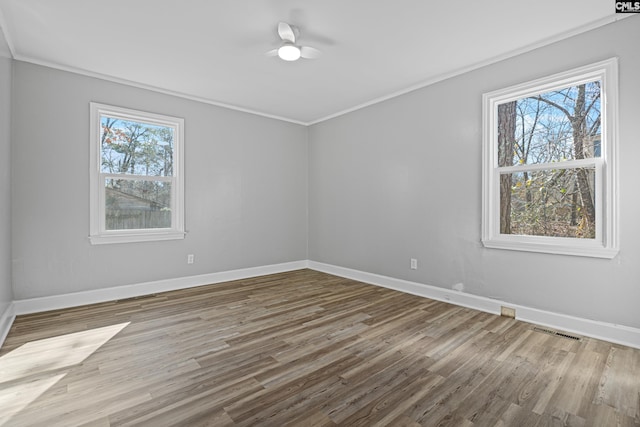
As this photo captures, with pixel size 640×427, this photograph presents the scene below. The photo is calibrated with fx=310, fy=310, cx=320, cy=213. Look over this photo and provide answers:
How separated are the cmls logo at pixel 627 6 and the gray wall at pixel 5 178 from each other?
497 cm

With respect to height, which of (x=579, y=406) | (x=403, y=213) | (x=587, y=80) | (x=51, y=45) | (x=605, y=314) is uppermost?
(x=51, y=45)

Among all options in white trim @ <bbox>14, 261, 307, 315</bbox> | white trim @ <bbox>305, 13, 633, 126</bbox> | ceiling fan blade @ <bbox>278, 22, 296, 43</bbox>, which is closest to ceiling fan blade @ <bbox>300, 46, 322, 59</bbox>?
ceiling fan blade @ <bbox>278, 22, 296, 43</bbox>

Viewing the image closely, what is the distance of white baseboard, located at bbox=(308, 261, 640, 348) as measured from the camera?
98.7 inches

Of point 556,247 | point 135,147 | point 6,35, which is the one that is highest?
A: point 6,35

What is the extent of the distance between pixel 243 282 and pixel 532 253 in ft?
11.8

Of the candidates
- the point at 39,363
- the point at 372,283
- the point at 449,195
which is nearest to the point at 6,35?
the point at 39,363

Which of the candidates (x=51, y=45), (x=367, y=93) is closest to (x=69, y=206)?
Answer: (x=51, y=45)

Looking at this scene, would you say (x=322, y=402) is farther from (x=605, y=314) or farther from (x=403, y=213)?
(x=403, y=213)

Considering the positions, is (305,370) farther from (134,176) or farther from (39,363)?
(134,176)

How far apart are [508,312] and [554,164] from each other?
59.2 inches

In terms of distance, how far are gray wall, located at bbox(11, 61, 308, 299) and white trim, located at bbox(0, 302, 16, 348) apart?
21cm

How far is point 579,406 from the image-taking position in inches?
68.5

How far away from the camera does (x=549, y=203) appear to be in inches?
117

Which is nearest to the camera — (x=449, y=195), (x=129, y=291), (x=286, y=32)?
(x=286, y=32)
